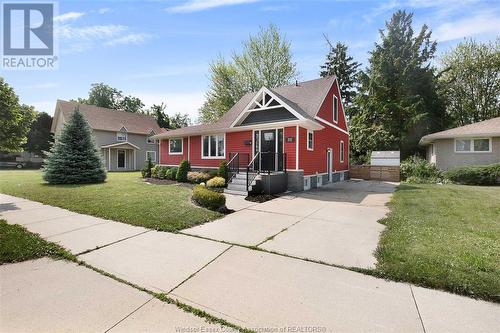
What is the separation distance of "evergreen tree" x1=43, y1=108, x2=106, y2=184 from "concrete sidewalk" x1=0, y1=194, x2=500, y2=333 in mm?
11954

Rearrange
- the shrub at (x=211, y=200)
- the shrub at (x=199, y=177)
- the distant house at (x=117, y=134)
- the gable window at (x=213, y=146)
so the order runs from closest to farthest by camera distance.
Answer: the shrub at (x=211, y=200)
the shrub at (x=199, y=177)
the gable window at (x=213, y=146)
the distant house at (x=117, y=134)

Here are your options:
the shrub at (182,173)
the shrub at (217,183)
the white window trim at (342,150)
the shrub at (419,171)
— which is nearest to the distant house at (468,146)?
the shrub at (419,171)

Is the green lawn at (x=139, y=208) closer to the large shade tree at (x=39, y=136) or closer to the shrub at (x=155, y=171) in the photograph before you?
the shrub at (x=155, y=171)

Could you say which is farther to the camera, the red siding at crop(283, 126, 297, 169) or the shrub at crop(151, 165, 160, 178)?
the shrub at crop(151, 165, 160, 178)

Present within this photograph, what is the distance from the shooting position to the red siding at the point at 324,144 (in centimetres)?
1281

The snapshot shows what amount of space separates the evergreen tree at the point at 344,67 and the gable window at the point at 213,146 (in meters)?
23.5

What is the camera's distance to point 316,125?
13.0 metres

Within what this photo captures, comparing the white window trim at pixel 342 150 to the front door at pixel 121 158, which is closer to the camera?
the white window trim at pixel 342 150

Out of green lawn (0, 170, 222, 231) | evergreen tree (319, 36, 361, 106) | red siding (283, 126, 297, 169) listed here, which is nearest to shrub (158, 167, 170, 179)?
green lawn (0, 170, 222, 231)

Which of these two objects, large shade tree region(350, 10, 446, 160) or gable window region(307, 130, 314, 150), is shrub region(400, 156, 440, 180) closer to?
large shade tree region(350, 10, 446, 160)

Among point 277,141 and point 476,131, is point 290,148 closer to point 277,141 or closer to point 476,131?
point 277,141

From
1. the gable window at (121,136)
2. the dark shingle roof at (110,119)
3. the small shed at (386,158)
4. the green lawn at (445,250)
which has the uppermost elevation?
the dark shingle roof at (110,119)

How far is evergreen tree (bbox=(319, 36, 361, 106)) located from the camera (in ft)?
109

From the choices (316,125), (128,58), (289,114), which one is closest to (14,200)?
(128,58)
